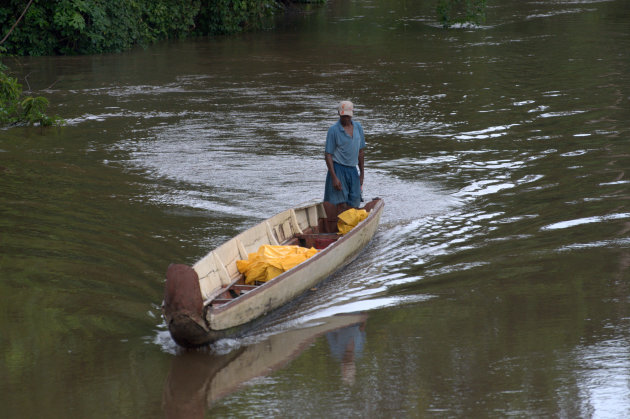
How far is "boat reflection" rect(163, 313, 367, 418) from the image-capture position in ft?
21.6

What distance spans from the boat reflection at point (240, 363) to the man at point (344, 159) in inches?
113

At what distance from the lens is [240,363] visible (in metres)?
7.18

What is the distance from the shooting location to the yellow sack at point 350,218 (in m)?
10.5

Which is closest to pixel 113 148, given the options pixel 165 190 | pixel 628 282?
pixel 165 190

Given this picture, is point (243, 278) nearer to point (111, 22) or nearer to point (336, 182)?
point (336, 182)

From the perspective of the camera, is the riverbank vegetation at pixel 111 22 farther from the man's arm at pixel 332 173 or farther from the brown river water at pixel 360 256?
the man's arm at pixel 332 173

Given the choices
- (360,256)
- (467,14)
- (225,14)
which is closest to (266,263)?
(360,256)

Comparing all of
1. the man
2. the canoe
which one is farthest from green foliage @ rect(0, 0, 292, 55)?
the canoe

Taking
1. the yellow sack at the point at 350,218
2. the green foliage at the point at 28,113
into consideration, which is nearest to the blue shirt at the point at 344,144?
the yellow sack at the point at 350,218

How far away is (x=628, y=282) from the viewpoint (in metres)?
8.59

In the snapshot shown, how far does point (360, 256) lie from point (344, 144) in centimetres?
142

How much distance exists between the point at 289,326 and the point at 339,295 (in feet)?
3.35

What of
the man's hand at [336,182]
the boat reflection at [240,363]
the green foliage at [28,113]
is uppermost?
the green foliage at [28,113]

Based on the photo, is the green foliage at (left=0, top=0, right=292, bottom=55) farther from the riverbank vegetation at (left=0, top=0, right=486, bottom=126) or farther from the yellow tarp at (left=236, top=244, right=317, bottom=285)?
the yellow tarp at (left=236, top=244, right=317, bottom=285)
